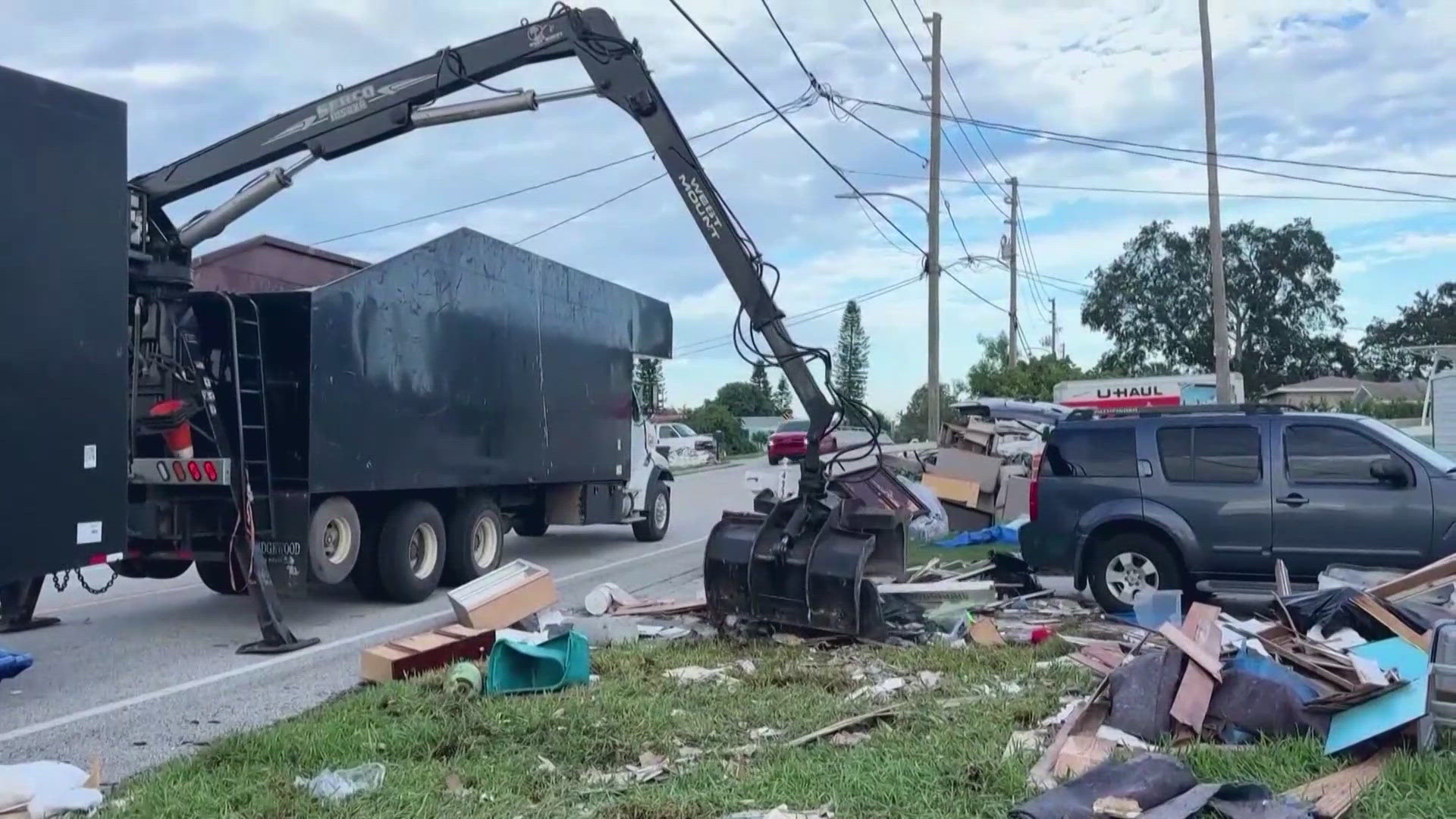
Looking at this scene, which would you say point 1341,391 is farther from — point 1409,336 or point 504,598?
point 504,598

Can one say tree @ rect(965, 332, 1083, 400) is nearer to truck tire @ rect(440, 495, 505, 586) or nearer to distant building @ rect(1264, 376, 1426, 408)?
distant building @ rect(1264, 376, 1426, 408)

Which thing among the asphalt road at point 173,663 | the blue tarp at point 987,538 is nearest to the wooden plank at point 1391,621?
the asphalt road at point 173,663

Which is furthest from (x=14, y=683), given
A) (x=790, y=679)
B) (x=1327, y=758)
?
(x=1327, y=758)

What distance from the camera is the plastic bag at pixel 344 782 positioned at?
5.22 meters

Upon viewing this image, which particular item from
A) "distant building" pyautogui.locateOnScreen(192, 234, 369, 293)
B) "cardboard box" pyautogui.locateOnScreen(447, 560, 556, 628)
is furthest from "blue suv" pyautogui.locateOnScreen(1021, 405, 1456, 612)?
"distant building" pyautogui.locateOnScreen(192, 234, 369, 293)

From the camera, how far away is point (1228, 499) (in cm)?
973

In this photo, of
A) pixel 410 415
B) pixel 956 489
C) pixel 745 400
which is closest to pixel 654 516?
pixel 956 489

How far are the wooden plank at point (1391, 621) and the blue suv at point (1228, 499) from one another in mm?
2249

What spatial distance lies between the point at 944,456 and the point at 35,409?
41.2 feet

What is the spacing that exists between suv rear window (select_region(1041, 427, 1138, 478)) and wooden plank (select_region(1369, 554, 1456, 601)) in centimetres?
257

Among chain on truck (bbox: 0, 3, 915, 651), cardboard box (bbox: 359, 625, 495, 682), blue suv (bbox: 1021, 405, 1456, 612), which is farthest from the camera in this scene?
blue suv (bbox: 1021, 405, 1456, 612)

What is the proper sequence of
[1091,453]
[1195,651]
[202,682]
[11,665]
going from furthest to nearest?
1. [1091,453]
2. [202,682]
3. [11,665]
4. [1195,651]

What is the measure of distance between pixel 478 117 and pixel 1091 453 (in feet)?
20.1

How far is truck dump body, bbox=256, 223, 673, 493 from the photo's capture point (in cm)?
996
